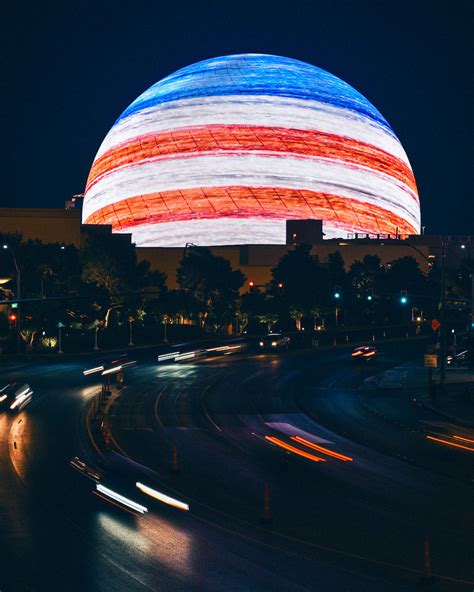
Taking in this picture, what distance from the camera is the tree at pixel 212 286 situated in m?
95.0

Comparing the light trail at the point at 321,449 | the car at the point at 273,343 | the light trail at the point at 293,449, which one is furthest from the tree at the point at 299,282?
the light trail at the point at 293,449

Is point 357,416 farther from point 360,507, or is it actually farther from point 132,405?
point 360,507

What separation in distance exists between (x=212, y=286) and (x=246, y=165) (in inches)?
948

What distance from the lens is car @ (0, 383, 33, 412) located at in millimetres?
44562

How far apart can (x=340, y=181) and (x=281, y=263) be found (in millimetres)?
19369

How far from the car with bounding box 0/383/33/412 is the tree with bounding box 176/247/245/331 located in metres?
46.6

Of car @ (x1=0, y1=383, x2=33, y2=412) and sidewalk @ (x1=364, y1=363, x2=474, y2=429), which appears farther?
car @ (x1=0, y1=383, x2=33, y2=412)

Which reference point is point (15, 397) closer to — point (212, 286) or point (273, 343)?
point (273, 343)

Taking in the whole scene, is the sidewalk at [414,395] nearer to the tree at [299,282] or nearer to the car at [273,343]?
the car at [273,343]

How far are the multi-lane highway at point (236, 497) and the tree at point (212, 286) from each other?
1814 inches

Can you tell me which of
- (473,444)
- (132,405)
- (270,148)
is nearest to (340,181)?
(270,148)

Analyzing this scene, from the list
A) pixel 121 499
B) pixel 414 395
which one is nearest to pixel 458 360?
pixel 414 395

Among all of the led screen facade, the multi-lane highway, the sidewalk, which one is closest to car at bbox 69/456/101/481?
the multi-lane highway

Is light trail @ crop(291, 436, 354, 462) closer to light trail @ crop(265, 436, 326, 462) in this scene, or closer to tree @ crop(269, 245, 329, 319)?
light trail @ crop(265, 436, 326, 462)
